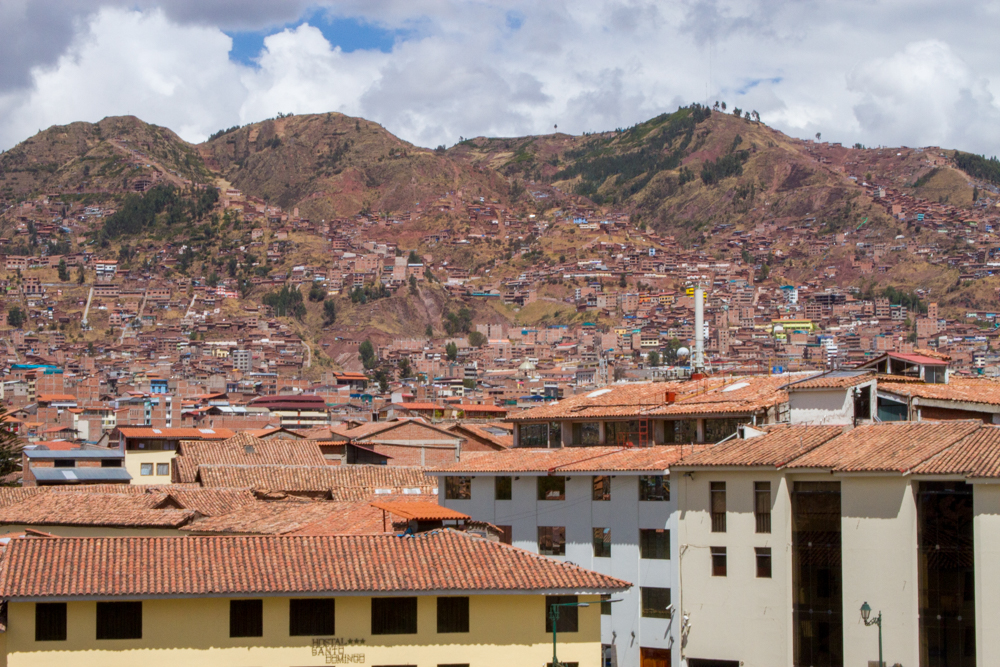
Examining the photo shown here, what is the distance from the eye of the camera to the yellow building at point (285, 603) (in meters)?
22.0

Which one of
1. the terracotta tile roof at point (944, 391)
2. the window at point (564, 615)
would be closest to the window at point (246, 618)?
the window at point (564, 615)

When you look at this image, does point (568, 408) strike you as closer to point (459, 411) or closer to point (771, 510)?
point (771, 510)

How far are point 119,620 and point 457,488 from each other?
14.1 m

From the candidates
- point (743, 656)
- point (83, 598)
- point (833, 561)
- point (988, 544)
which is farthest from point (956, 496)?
point (83, 598)

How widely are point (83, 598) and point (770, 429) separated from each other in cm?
1566

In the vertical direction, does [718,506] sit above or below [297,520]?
above

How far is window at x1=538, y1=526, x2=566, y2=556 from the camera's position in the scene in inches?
1292

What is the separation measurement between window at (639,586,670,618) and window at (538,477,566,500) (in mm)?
3370

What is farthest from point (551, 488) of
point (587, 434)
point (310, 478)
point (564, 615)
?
point (310, 478)

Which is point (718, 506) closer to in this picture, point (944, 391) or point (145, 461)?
point (944, 391)

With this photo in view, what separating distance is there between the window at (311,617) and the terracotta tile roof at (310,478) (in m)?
20.4

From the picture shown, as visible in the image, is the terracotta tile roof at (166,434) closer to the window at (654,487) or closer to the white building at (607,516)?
the white building at (607,516)

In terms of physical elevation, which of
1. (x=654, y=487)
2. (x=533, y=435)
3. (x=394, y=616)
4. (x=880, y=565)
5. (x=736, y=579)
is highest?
(x=533, y=435)

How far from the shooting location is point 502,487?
34.3 m
